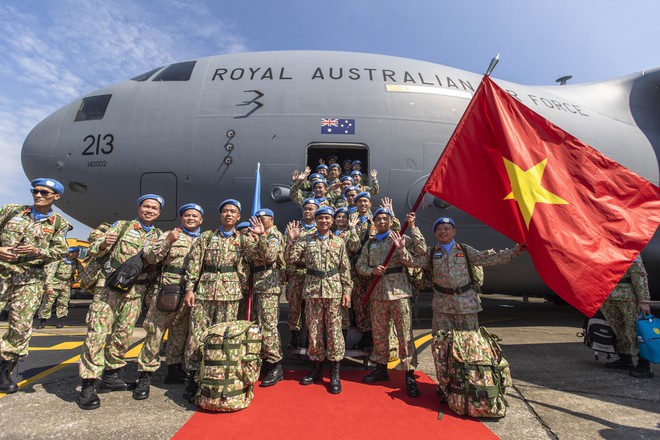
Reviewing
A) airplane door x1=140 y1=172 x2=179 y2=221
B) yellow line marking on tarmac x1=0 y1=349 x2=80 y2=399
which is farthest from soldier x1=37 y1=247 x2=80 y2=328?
yellow line marking on tarmac x1=0 y1=349 x2=80 y2=399

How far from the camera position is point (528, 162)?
3705mm

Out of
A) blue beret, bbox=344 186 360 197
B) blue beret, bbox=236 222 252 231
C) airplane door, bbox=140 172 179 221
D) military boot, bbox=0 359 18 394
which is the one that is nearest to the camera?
military boot, bbox=0 359 18 394

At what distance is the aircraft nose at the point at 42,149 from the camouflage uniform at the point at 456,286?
7.30 meters

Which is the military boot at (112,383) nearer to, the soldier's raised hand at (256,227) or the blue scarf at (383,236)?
the soldier's raised hand at (256,227)

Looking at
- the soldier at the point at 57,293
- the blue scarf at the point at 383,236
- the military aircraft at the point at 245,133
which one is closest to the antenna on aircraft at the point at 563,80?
the military aircraft at the point at 245,133

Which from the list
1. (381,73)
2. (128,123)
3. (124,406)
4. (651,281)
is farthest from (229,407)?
(651,281)

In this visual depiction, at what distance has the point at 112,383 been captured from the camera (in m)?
3.69

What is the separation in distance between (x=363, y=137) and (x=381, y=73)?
168 cm

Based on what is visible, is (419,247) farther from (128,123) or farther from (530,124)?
(128,123)

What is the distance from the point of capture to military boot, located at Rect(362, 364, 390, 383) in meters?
4.02

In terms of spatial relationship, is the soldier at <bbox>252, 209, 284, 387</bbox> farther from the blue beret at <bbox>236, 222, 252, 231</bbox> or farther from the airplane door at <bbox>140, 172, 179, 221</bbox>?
the airplane door at <bbox>140, 172, 179, 221</bbox>

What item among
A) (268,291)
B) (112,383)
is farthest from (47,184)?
(268,291)

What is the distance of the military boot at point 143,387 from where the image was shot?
352cm

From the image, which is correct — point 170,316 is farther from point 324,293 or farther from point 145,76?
point 145,76
